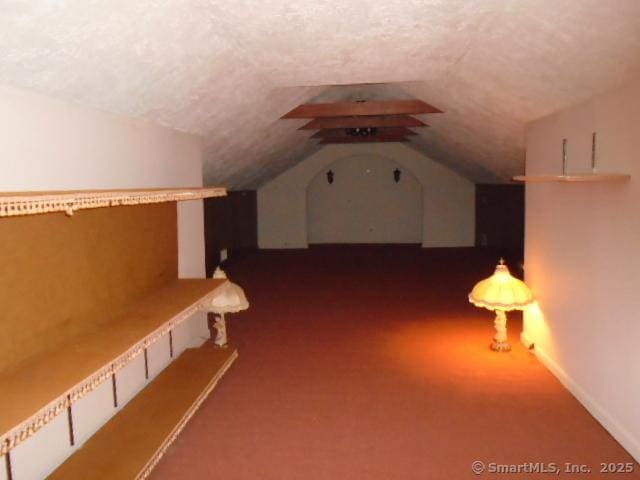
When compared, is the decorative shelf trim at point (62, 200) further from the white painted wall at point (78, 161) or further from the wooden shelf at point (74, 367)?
the wooden shelf at point (74, 367)

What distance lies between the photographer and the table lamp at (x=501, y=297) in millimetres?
4969

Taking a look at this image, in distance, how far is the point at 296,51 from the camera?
3.69m

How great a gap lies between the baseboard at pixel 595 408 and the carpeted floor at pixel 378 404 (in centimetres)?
5

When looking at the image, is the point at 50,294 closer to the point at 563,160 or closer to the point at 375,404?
the point at 375,404

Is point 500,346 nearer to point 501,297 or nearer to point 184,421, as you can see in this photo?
point 501,297

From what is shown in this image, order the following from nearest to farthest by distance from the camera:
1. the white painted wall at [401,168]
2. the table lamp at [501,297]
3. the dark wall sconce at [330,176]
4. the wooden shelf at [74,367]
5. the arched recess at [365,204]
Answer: the wooden shelf at [74,367] → the table lamp at [501,297] → the white painted wall at [401,168] → the dark wall sconce at [330,176] → the arched recess at [365,204]

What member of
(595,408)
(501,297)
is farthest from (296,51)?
(595,408)

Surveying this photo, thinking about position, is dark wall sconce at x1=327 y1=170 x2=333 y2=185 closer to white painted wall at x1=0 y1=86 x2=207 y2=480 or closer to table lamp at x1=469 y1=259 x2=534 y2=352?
table lamp at x1=469 y1=259 x2=534 y2=352

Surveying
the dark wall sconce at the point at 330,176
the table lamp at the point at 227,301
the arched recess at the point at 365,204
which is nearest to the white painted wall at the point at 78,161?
the table lamp at the point at 227,301

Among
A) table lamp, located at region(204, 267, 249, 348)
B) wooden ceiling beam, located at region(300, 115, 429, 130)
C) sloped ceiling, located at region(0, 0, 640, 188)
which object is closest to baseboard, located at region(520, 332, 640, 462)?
sloped ceiling, located at region(0, 0, 640, 188)

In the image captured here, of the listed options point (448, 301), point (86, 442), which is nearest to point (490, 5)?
point (86, 442)

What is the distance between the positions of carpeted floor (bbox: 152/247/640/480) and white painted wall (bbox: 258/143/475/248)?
5.07m

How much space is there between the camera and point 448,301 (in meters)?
7.27

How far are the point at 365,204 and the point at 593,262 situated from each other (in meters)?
9.26
